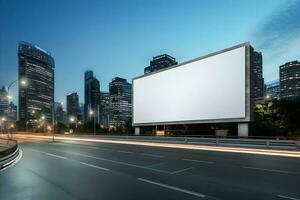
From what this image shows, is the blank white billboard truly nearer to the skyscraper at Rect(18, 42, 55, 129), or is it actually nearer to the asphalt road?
the asphalt road

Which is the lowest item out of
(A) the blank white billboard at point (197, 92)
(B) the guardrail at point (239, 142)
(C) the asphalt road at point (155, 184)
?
(B) the guardrail at point (239, 142)

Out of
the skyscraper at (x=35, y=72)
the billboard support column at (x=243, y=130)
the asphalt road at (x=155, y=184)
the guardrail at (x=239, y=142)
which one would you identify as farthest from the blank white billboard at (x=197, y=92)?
the skyscraper at (x=35, y=72)

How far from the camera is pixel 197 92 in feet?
164

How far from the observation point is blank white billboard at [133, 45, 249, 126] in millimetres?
43866

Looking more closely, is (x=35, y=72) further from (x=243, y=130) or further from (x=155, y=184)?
(x=155, y=184)

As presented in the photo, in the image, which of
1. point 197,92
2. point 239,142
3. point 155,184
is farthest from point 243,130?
point 155,184

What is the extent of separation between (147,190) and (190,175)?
12.4 feet

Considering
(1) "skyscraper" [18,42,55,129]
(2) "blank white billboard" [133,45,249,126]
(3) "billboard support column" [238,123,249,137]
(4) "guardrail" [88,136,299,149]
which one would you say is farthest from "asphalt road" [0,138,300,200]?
(1) "skyscraper" [18,42,55,129]

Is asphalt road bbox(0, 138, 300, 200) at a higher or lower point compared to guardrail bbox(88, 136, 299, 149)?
higher

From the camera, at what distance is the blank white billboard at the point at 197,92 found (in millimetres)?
43866

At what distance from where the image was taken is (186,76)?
173ft

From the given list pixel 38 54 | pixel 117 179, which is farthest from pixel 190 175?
pixel 38 54

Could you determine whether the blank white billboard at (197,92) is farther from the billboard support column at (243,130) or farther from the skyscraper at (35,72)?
the skyscraper at (35,72)

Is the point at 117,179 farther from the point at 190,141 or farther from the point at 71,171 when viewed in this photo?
the point at 190,141
